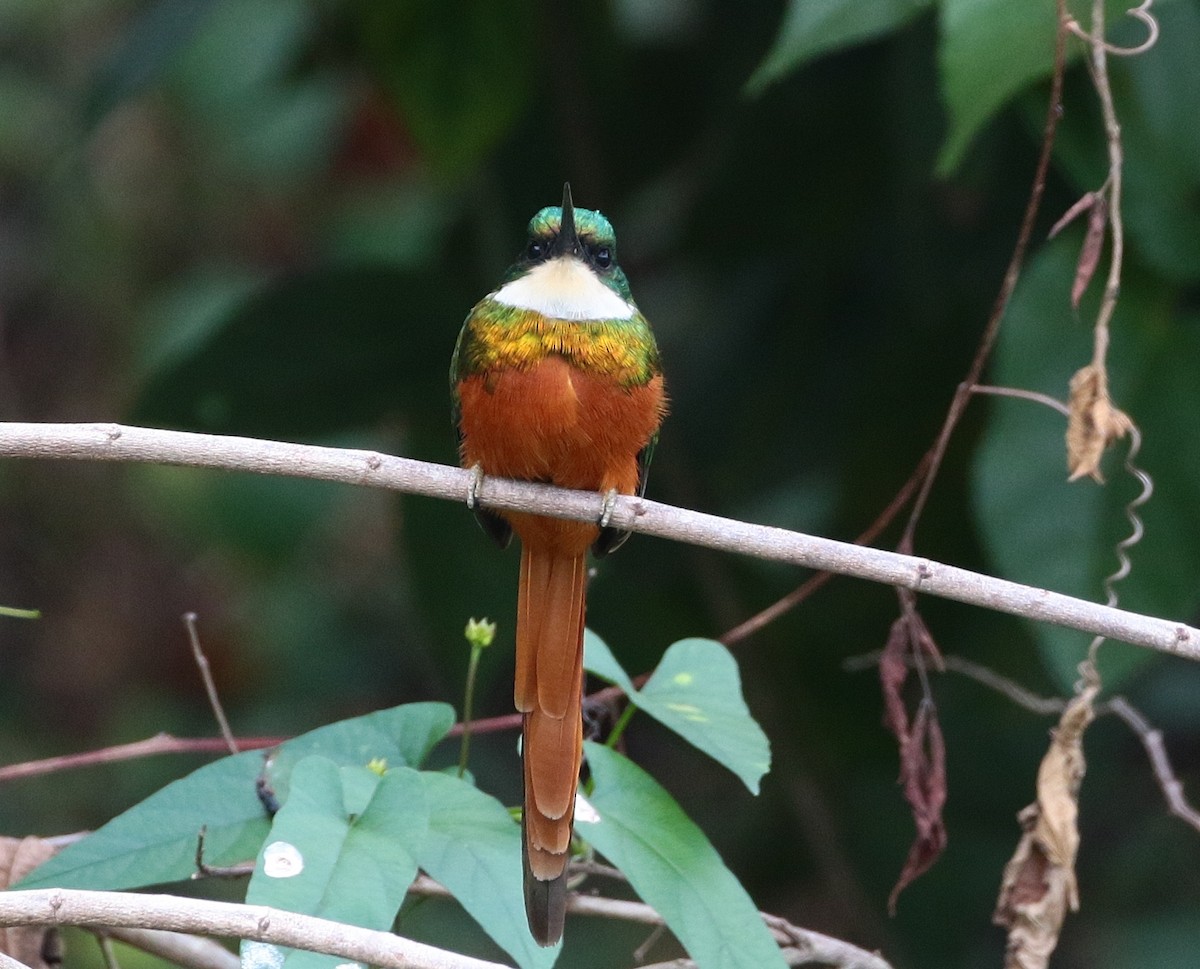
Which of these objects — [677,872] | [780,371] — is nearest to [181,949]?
[677,872]

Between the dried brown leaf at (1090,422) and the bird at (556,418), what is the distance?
0.52 m

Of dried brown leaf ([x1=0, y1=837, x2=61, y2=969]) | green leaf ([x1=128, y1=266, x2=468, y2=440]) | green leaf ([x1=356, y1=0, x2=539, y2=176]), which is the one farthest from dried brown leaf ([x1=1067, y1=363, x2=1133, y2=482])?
green leaf ([x1=128, y1=266, x2=468, y2=440])

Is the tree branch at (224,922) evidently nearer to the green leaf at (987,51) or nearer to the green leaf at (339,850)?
the green leaf at (339,850)

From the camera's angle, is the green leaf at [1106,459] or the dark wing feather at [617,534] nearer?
the dark wing feather at [617,534]

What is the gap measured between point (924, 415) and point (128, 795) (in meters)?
2.25

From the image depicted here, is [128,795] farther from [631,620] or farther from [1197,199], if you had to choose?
[1197,199]

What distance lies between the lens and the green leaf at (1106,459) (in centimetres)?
216

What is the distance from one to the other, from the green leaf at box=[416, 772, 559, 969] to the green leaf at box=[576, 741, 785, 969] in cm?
10

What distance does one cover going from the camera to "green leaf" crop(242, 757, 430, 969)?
130cm

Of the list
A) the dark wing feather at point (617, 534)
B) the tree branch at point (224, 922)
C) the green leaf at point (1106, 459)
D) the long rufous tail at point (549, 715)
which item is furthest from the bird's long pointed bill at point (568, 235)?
the tree branch at point (224, 922)

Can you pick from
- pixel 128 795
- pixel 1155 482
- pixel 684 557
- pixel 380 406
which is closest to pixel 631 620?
pixel 684 557

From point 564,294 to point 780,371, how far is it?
4.07ft

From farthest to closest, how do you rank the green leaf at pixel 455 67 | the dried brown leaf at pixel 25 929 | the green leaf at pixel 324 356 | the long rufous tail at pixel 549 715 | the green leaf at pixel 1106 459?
1. the green leaf at pixel 324 356
2. the green leaf at pixel 455 67
3. the green leaf at pixel 1106 459
4. the dried brown leaf at pixel 25 929
5. the long rufous tail at pixel 549 715

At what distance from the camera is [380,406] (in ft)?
9.82
